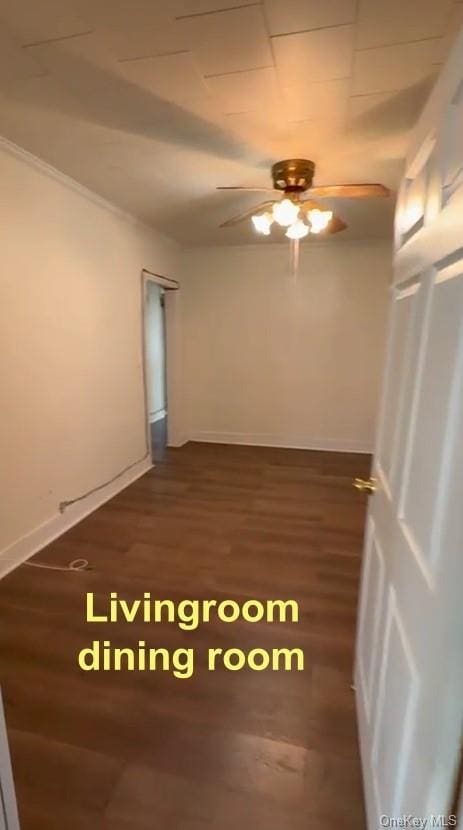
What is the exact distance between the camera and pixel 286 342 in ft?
16.0

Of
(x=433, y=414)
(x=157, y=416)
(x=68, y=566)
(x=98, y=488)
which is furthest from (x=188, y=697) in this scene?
(x=157, y=416)

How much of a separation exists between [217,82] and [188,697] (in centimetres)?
245

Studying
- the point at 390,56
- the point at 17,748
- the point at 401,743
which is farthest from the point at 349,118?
the point at 17,748

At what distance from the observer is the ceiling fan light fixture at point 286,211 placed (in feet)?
7.34

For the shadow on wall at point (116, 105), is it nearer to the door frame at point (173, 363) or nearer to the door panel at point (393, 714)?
the door panel at point (393, 714)

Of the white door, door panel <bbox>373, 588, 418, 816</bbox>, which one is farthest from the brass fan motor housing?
door panel <bbox>373, 588, 418, 816</bbox>

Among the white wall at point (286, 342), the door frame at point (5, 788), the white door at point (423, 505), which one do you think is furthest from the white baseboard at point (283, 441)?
the door frame at point (5, 788)

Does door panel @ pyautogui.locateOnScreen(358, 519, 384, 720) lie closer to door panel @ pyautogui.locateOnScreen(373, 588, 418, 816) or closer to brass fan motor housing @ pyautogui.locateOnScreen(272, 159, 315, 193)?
door panel @ pyautogui.locateOnScreen(373, 588, 418, 816)

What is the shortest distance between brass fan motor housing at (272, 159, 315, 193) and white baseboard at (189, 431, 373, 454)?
3.11m

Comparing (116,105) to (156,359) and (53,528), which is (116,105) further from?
(156,359)

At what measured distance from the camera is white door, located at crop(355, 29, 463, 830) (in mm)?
718

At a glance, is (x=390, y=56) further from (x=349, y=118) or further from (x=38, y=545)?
(x=38, y=545)

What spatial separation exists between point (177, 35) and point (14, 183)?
1407mm

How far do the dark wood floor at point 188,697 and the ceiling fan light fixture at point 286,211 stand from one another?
203 centimetres
